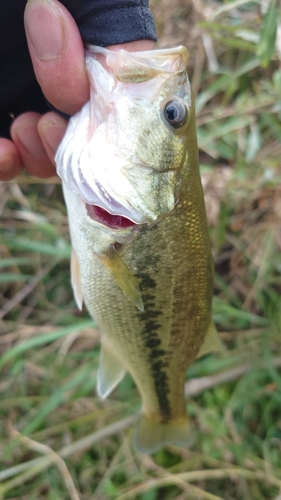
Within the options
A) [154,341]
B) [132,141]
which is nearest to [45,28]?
[132,141]

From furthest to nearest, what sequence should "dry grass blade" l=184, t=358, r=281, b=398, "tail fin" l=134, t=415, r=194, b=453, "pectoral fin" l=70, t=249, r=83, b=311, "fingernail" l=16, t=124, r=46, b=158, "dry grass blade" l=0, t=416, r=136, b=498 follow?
"dry grass blade" l=184, t=358, r=281, b=398, "dry grass blade" l=0, t=416, r=136, b=498, "tail fin" l=134, t=415, r=194, b=453, "fingernail" l=16, t=124, r=46, b=158, "pectoral fin" l=70, t=249, r=83, b=311

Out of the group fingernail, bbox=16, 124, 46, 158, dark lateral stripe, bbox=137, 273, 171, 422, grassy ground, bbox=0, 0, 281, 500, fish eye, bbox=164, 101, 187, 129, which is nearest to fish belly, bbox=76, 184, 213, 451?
dark lateral stripe, bbox=137, 273, 171, 422

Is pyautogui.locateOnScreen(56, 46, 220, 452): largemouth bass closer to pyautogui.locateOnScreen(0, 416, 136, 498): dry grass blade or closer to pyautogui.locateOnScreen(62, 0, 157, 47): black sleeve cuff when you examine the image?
pyautogui.locateOnScreen(62, 0, 157, 47): black sleeve cuff

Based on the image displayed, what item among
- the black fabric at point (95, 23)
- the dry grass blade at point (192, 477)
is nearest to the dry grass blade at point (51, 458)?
the dry grass blade at point (192, 477)

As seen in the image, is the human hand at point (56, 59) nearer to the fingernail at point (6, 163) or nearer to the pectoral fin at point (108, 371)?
the fingernail at point (6, 163)

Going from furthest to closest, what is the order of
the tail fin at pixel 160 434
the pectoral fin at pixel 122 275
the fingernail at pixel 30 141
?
→ the tail fin at pixel 160 434 < the fingernail at pixel 30 141 < the pectoral fin at pixel 122 275

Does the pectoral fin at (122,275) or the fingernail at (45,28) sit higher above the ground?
the fingernail at (45,28)

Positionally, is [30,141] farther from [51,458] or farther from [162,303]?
[51,458]
